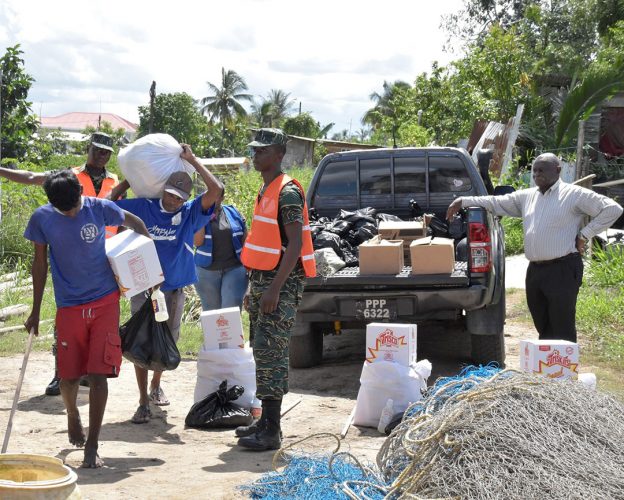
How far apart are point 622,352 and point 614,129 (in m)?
13.2

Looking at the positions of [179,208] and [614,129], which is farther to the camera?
[614,129]

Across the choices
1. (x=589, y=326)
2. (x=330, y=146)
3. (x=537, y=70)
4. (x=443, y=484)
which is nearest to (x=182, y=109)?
(x=330, y=146)

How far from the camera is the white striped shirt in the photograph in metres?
6.32

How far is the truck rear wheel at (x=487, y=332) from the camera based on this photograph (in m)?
7.03

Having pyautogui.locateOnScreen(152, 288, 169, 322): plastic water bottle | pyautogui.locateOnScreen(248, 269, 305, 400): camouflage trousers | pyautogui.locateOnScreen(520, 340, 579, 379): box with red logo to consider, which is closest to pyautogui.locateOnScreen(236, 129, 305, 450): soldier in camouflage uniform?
pyautogui.locateOnScreen(248, 269, 305, 400): camouflage trousers

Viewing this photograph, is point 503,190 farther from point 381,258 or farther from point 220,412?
point 220,412

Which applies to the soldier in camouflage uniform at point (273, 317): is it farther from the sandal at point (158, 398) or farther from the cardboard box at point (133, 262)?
the sandal at point (158, 398)

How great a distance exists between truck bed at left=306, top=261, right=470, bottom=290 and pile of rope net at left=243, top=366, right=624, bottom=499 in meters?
2.27

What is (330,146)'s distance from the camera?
125ft

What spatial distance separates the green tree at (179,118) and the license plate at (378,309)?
47.9m

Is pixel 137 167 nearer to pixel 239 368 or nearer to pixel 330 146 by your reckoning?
pixel 239 368

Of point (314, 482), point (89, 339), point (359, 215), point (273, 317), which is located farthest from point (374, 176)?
point (314, 482)

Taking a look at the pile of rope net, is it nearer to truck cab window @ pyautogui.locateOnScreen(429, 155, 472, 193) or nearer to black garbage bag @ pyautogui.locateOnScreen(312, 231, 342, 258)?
black garbage bag @ pyautogui.locateOnScreen(312, 231, 342, 258)

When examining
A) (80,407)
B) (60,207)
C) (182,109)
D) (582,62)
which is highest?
(182,109)
